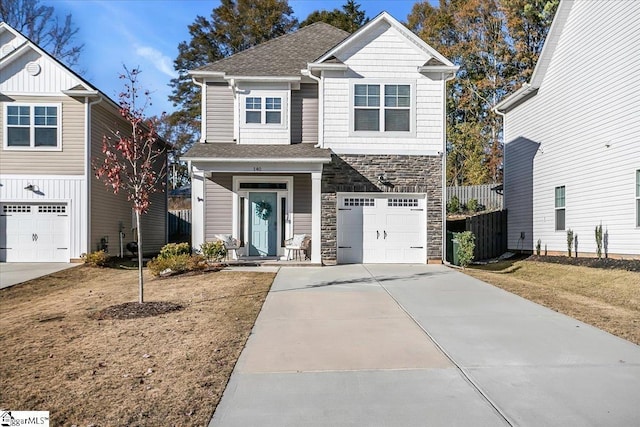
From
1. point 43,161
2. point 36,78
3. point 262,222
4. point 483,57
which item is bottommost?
point 262,222

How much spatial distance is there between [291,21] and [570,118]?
83.4ft

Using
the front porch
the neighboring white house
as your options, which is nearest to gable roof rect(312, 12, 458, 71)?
the front porch

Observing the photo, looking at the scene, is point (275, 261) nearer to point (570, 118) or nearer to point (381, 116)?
point (381, 116)

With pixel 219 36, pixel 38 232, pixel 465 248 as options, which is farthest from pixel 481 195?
pixel 219 36

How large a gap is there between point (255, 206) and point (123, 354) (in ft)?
32.4

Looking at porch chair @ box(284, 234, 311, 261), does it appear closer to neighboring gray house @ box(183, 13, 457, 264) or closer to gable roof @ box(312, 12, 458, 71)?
neighboring gray house @ box(183, 13, 457, 264)

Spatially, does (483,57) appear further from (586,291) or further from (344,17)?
(586,291)

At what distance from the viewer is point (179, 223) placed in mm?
27797

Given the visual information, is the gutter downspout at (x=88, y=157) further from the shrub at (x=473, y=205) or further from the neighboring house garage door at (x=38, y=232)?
the shrub at (x=473, y=205)

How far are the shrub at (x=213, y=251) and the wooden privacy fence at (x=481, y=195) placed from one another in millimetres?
15572

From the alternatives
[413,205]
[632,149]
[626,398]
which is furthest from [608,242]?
[626,398]

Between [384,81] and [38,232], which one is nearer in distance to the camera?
[384,81]

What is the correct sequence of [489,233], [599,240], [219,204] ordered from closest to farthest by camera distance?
[599,240]
[219,204]
[489,233]

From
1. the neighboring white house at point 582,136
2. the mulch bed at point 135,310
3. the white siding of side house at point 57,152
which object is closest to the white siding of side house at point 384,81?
the neighboring white house at point 582,136
